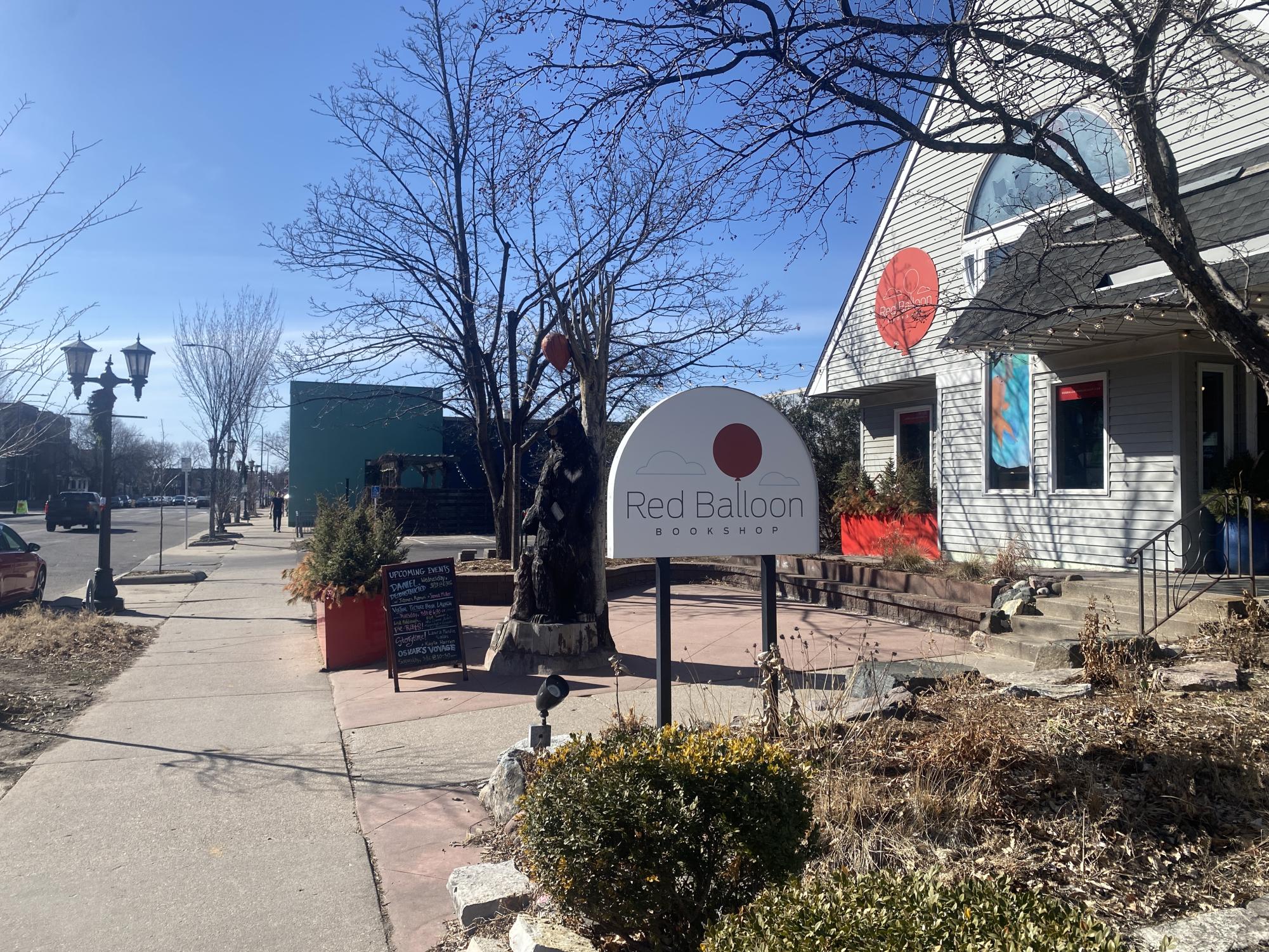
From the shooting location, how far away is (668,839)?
3.02 metres

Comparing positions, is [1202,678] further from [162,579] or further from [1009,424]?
[162,579]

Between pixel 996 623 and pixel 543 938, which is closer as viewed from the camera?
pixel 543 938

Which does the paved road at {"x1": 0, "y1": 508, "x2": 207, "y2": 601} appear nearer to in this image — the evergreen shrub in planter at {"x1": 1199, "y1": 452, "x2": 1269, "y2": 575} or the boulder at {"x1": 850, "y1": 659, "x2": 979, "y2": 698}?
the boulder at {"x1": 850, "y1": 659, "x2": 979, "y2": 698}

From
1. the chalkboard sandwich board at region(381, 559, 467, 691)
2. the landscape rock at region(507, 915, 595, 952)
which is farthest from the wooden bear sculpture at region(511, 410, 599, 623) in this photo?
the landscape rock at region(507, 915, 595, 952)

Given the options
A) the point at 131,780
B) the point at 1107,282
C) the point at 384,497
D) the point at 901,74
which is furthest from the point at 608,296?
the point at 384,497

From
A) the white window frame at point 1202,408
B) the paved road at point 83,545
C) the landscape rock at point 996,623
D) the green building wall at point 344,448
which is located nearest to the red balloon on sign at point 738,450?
the landscape rock at point 996,623

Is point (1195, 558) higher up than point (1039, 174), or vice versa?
point (1039, 174)

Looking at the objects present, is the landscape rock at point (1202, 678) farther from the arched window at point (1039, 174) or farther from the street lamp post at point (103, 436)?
the street lamp post at point (103, 436)

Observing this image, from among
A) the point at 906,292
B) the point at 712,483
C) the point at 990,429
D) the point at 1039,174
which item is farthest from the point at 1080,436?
the point at 712,483

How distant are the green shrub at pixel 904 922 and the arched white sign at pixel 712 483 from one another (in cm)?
254

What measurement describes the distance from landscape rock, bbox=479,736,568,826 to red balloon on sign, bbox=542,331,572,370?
183 inches

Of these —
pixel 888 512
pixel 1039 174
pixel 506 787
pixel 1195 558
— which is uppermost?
pixel 1039 174

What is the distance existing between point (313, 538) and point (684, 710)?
5190 millimetres

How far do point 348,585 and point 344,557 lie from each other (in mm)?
299
